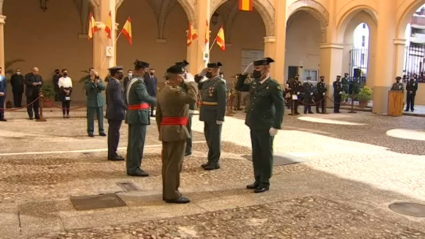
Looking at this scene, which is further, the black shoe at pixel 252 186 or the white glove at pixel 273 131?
the black shoe at pixel 252 186

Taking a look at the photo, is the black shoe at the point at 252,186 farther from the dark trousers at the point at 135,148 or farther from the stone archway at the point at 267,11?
the stone archway at the point at 267,11

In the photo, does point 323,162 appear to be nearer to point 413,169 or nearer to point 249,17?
point 413,169

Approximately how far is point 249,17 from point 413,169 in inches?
756

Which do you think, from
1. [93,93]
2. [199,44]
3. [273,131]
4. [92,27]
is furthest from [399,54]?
[273,131]

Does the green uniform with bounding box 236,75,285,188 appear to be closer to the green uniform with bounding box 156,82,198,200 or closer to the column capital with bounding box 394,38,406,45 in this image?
the green uniform with bounding box 156,82,198,200

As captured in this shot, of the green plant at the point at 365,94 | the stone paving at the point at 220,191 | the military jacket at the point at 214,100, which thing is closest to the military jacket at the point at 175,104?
the stone paving at the point at 220,191

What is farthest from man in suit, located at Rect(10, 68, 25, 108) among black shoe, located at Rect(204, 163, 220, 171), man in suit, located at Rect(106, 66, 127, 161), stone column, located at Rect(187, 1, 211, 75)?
black shoe, located at Rect(204, 163, 220, 171)

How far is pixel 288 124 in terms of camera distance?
15070 millimetres

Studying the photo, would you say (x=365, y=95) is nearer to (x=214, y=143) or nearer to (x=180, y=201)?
(x=214, y=143)

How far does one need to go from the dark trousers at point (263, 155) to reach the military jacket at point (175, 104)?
1.16m

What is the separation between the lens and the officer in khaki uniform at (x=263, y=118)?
6266 millimetres

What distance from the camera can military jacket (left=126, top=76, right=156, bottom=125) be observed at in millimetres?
7051

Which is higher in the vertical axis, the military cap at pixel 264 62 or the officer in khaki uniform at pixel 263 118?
the military cap at pixel 264 62

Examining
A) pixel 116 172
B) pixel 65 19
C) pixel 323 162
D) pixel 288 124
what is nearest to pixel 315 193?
pixel 323 162
